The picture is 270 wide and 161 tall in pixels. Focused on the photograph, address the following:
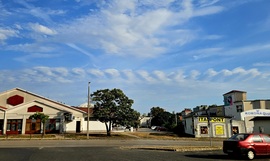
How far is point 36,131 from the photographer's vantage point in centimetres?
5050

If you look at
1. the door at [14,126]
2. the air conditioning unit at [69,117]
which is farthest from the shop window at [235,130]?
the door at [14,126]

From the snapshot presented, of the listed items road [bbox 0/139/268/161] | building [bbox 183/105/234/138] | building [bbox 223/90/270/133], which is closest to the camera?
road [bbox 0/139/268/161]

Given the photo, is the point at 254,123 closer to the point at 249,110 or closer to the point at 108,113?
the point at 249,110

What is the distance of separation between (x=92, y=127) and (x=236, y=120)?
31.0 meters

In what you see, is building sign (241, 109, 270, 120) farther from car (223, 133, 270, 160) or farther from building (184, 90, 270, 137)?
car (223, 133, 270, 160)

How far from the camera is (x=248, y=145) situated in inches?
621

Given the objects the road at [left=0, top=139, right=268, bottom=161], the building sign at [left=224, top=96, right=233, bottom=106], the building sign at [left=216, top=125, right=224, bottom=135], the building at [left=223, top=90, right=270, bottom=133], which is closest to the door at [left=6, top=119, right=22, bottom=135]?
the road at [left=0, top=139, right=268, bottom=161]

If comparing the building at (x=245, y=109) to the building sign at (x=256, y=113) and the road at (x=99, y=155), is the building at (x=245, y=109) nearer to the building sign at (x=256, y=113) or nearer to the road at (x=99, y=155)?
the building sign at (x=256, y=113)

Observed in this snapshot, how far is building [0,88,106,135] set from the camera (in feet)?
165

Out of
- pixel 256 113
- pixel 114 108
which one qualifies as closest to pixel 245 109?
pixel 256 113

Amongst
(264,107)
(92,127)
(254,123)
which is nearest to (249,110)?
(254,123)

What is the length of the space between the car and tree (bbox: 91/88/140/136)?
1280 inches

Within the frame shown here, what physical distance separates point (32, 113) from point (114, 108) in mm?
16204

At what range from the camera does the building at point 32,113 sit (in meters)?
50.4
